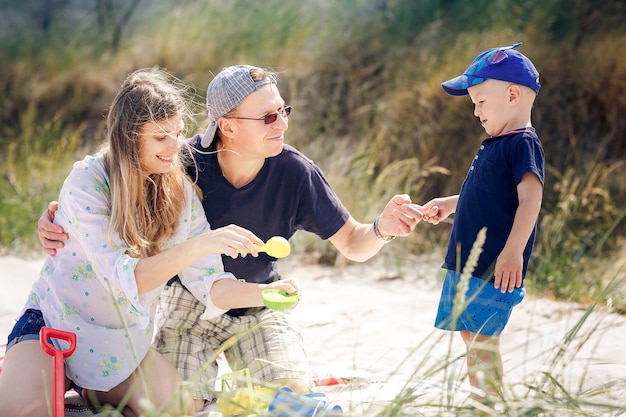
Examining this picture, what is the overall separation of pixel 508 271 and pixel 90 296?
1.56m

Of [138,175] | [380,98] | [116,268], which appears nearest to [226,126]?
[138,175]

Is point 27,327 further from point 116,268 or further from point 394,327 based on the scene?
point 394,327

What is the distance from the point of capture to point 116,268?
9.36 ft

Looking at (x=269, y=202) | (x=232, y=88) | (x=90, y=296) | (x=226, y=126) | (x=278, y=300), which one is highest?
(x=232, y=88)

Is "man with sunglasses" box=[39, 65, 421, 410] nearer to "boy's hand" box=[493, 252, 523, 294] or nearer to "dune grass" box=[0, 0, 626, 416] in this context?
"boy's hand" box=[493, 252, 523, 294]

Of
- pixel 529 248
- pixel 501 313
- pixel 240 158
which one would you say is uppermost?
pixel 240 158

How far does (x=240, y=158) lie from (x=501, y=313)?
124 cm

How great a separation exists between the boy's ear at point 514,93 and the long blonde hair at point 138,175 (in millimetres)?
1252

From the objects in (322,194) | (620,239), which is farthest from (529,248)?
(620,239)

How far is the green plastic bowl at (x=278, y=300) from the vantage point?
272cm

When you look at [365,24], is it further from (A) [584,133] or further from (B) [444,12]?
(A) [584,133]

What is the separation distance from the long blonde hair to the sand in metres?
1.03

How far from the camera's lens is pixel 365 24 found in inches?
345

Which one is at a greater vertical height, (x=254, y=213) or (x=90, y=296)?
(x=254, y=213)
